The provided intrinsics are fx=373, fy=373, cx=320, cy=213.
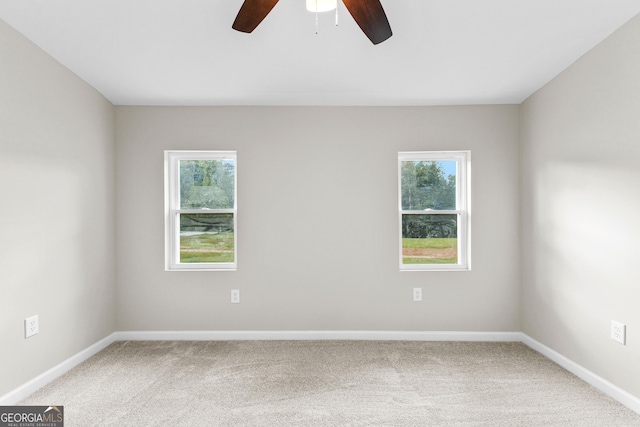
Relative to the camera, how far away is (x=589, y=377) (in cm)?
261

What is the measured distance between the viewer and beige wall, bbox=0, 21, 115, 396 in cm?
228

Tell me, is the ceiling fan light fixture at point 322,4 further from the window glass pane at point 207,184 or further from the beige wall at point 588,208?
the window glass pane at point 207,184

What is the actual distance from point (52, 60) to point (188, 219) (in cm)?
166

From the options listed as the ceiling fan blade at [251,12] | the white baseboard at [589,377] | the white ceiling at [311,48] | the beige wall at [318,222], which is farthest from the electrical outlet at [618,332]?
the ceiling fan blade at [251,12]

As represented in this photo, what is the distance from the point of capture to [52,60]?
2.64 meters

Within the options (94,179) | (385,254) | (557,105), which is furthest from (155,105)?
(557,105)

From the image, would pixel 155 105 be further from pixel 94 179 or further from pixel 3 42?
pixel 3 42

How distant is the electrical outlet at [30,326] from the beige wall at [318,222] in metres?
1.08

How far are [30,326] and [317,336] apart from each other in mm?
2221

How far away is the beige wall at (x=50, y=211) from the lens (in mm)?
2279

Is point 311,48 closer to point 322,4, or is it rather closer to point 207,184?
A: point 322,4

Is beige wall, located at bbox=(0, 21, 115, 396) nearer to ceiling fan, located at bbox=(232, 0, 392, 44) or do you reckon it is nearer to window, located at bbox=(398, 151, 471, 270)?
ceiling fan, located at bbox=(232, 0, 392, 44)

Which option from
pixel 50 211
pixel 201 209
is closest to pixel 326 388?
pixel 201 209

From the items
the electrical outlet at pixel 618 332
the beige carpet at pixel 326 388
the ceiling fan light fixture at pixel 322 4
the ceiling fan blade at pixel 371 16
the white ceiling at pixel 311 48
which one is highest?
the white ceiling at pixel 311 48
